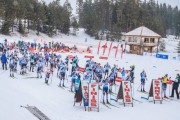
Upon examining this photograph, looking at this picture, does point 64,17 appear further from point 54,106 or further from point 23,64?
point 54,106

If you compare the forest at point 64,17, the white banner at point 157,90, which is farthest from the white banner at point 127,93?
the forest at point 64,17

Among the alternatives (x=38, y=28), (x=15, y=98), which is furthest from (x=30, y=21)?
(x=15, y=98)

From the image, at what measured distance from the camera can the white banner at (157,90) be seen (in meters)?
23.9

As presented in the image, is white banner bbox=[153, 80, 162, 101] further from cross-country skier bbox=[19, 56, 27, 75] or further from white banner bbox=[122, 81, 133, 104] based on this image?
cross-country skier bbox=[19, 56, 27, 75]

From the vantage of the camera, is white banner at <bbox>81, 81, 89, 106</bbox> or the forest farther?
the forest

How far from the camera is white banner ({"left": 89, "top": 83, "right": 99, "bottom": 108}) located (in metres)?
20.1

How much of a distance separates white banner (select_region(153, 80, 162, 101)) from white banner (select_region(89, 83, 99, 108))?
587cm

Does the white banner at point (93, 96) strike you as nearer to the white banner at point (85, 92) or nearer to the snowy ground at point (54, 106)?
the white banner at point (85, 92)

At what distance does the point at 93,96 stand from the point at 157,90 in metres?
6.51

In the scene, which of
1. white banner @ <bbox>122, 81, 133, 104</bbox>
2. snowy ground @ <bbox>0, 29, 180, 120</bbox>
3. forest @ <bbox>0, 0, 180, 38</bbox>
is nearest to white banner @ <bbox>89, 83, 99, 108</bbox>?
snowy ground @ <bbox>0, 29, 180, 120</bbox>

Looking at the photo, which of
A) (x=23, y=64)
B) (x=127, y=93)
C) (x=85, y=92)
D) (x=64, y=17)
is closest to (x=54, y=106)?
(x=85, y=92)

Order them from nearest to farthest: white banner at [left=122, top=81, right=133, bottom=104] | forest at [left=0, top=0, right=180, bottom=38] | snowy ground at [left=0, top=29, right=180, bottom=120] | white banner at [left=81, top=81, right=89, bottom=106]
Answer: snowy ground at [left=0, top=29, right=180, bottom=120] → white banner at [left=81, top=81, right=89, bottom=106] → white banner at [left=122, top=81, right=133, bottom=104] → forest at [left=0, top=0, right=180, bottom=38]

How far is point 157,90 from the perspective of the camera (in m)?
24.2

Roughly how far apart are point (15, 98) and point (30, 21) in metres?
64.2
